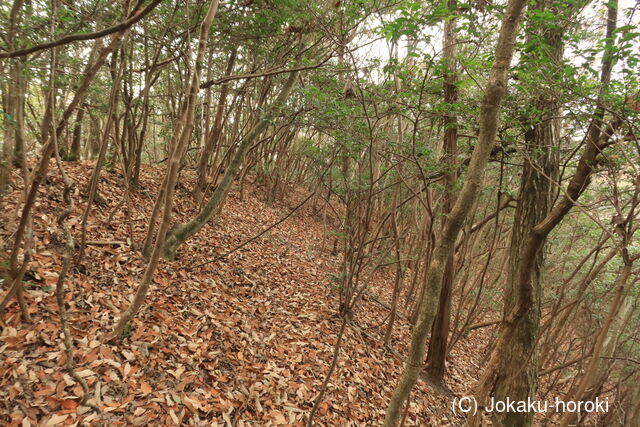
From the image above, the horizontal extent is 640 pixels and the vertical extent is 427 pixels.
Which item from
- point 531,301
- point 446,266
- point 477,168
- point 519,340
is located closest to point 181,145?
point 477,168

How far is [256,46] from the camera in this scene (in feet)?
18.4

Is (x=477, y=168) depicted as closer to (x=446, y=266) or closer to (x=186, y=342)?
(x=446, y=266)

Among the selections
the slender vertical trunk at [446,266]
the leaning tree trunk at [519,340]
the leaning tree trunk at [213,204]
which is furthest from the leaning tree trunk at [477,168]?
the leaning tree trunk at [213,204]

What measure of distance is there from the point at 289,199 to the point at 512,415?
10689 mm

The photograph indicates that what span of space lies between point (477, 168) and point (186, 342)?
3.60 m

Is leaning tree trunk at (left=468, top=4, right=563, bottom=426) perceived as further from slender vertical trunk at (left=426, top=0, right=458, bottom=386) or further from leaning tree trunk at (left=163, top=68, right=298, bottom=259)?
leaning tree trunk at (left=163, top=68, right=298, bottom=259)

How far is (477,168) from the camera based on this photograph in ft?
6.49

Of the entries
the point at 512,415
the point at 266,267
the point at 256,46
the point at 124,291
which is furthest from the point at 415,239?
the point at 124,291

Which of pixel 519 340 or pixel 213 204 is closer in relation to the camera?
pixel 519 340

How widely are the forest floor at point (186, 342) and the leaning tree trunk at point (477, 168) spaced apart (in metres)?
1.03

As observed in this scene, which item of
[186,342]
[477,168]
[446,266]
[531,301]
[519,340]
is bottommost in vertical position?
[186,342]

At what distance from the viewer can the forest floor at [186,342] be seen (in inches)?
99.8

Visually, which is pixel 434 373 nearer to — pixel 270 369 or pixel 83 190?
pixel 270 369

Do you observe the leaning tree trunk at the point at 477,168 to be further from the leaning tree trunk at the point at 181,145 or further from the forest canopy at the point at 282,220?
the leaning tree trunk at the point at 181,145
